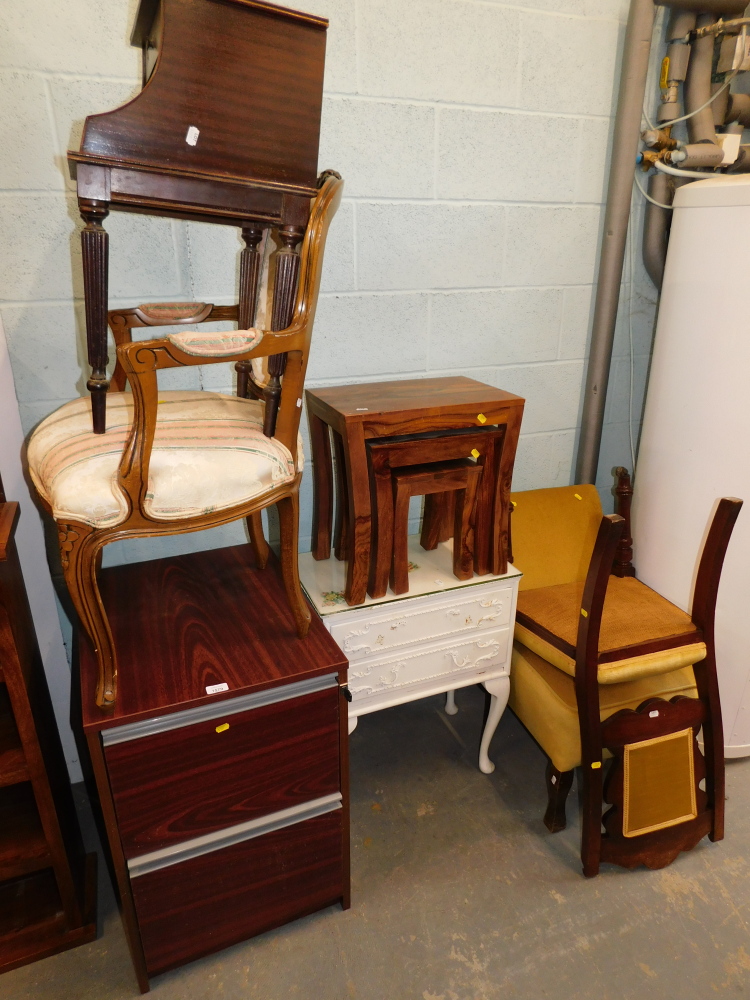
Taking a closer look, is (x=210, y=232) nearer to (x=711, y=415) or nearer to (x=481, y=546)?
(x=481, y=546)

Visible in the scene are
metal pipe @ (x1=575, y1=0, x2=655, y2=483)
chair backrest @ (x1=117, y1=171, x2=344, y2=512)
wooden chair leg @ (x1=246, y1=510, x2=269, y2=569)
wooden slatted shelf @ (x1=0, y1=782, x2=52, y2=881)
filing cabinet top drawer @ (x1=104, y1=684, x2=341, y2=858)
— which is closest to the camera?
chair backrest @ (x1=117, y1=171, x2=344, y2=512)

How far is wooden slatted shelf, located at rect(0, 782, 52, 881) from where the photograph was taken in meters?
1.24

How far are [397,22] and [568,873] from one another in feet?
6.72

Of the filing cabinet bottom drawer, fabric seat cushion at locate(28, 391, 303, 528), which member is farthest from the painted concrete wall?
the filing cabinet bottom drawer

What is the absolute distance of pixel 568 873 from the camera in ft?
5.00

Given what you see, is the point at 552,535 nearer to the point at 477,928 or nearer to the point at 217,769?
the point at 477,928

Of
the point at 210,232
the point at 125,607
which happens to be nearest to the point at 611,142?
the point at 210,232

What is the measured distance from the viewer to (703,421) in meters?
1.61

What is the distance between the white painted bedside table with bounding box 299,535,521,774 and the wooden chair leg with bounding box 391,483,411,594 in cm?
3

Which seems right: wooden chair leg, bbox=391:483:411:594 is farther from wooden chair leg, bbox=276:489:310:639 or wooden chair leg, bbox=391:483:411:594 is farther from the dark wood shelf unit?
the dark wood shelf unit

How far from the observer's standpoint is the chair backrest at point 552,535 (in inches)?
73.1

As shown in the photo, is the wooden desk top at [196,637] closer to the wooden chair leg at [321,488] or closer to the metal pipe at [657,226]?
the wooden chair leg at [321,488]

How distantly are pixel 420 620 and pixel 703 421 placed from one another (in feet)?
2.89

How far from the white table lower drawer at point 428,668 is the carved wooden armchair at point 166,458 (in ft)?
1.60
